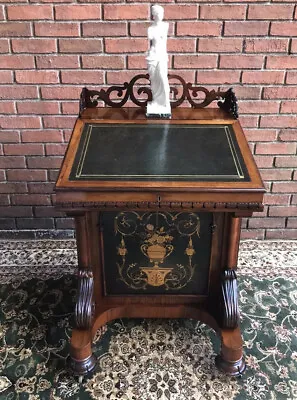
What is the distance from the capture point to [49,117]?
2.49 m

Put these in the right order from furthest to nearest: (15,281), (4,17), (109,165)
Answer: (15,281), (4,17), (109,165)

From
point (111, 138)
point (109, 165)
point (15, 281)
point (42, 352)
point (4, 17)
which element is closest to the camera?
point (109, 165)

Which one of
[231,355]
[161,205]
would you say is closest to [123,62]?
[161,205]

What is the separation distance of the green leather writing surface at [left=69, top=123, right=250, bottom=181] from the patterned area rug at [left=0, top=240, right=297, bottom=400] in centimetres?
77

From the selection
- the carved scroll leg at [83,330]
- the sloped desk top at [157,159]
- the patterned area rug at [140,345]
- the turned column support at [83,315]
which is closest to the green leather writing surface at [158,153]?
the sloped desk top at [157,159]

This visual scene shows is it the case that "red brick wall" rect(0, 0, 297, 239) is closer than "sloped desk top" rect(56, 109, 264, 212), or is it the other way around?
"sloped desk top" rect(56, 109, 264, 212)

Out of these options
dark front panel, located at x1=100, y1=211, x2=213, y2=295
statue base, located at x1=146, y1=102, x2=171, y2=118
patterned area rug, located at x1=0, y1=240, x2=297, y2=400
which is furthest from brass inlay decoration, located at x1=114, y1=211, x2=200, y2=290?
statue base, located at x1=146, y1=102, x2=171, y2=118

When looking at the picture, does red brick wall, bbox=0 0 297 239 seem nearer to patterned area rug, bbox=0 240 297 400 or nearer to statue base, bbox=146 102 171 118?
statue base, bbox=146 102 171 118

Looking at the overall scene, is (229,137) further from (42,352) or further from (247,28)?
(42,352)

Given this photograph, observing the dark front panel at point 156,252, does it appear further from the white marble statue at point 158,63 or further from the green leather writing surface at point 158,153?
the white marble statue at point 158,63

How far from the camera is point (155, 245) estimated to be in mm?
1970

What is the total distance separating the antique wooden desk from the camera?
1677 mm

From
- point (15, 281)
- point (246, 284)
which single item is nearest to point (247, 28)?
point (246, 284)

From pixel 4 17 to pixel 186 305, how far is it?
145 cm
